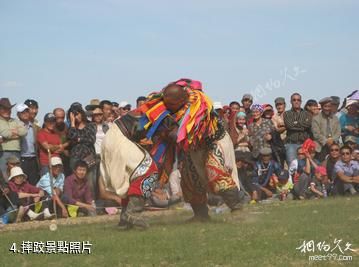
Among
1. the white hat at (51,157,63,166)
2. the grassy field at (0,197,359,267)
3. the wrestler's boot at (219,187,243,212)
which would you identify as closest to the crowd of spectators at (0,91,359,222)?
the white hat at (51,157,63,166)

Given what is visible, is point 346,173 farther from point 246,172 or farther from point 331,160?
point 246,172

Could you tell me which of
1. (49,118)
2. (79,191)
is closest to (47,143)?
(49,118)

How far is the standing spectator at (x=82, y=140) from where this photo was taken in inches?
508

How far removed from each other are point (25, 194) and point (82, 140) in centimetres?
151

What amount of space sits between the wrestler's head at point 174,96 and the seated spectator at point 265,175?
5712mm

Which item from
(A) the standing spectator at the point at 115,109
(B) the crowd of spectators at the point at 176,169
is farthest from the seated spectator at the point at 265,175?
(A) the standing spectator at the point at 115,109

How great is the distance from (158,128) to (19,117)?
4641mm

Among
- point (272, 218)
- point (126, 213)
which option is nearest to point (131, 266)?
point (126, 213)

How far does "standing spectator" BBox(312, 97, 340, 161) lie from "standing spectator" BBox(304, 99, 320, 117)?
0.39m

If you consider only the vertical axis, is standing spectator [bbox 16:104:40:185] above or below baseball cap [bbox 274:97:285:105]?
below

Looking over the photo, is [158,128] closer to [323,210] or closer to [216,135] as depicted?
[216,135]

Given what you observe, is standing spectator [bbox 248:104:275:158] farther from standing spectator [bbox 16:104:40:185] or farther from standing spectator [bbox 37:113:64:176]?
standing spectator [bbox 16:104:40:185]

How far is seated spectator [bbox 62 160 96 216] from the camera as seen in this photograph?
12539 millimetres

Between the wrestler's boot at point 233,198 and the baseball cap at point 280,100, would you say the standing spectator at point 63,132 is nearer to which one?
the wrestler's boot at point 233,198
